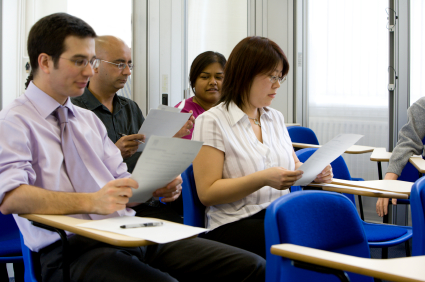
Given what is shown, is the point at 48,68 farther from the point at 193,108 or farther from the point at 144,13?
the point at 144,13

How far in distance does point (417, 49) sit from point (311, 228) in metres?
3.13

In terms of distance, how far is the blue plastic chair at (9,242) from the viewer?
1889mm

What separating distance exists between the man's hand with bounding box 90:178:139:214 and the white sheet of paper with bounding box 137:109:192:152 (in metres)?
0.64

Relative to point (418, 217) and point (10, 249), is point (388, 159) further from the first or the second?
point (10, 249)

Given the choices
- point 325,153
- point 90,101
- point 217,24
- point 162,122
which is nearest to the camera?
point 325,153

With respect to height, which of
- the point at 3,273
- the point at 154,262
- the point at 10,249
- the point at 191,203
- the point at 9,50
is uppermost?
the point at 9,50

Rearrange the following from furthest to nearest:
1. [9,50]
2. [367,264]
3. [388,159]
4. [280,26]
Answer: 1. [280,26]
2. [9,50]
3. [388,159]
4. [367,264]

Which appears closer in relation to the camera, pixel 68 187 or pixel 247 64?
pixel 68 187

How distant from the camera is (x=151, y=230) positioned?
110cm

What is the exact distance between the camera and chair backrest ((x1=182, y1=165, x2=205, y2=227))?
1.82 metres

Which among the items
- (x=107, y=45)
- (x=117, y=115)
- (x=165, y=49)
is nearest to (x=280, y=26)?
(x=165, y=49)

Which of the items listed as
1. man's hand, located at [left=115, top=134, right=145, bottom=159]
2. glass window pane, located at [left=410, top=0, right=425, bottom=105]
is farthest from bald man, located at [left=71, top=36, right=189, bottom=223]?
glass window pane, located at [left=410, top=0, right=425, bottom=105]

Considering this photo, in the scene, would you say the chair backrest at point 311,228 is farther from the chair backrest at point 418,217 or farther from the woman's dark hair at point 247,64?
the woman's dark hair at point 247,64

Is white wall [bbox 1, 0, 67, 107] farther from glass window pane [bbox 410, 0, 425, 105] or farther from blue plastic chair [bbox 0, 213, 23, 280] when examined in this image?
glass window pane [bbox 410, 0, 425, 105]
